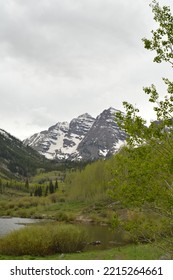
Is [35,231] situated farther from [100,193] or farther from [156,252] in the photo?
[100,193]

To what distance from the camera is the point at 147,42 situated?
10750 millimetres

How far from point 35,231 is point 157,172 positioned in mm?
22019

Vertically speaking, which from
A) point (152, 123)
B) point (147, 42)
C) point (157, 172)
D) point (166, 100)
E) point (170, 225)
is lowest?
point (170, 225)

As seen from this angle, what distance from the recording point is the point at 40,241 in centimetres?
2925

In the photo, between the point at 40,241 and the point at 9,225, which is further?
the point at 9,225

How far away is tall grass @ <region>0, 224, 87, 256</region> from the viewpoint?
28828 mm

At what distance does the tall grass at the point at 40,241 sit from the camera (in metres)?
28.8

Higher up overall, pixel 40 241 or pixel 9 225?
pixel 40 241

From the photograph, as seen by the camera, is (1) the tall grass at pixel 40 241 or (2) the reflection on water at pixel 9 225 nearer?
(1) the tall grass at pixel 40 241

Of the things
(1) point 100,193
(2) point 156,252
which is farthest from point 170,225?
(1) point 100,193

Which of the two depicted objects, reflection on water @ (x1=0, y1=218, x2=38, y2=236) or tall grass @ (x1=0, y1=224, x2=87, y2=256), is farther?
reflection on water @ (x1=0, y1=218, x2=38, y2=236)
